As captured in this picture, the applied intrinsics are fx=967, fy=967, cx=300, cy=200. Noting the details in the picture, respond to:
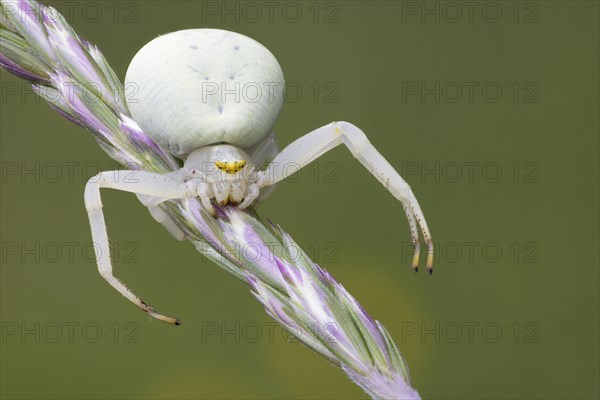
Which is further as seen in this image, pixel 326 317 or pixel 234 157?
pixel 234 157

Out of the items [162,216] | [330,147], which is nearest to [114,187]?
[162,216]

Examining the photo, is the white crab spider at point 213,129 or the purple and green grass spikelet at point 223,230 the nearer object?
the purple and green grass spikelet at point 223,230

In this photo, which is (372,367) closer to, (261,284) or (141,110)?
(261,284)

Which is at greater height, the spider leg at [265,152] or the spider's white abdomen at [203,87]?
the spider's white abdomen at [203,87]

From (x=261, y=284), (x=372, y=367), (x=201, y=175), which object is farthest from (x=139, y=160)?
(x=372, y=367)

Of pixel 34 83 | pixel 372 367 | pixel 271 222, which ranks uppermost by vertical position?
pixel 34 83

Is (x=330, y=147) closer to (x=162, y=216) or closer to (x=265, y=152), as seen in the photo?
(x=265, y=152)
